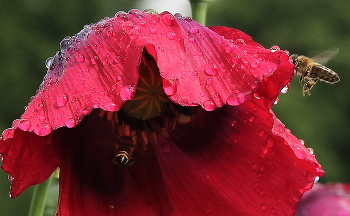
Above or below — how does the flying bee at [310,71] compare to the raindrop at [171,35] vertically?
below

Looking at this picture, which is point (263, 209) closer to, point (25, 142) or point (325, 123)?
point (25, 142)

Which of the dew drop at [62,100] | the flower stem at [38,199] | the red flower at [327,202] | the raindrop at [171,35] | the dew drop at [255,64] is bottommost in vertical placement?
the red flower at [327,202]

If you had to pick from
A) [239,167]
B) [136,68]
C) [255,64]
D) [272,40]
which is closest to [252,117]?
[239,167]

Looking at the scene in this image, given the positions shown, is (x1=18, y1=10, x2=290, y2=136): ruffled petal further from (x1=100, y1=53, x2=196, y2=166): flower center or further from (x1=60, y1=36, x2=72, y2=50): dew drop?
(x1=100, y1=53, x2=196, y2=166): flower center

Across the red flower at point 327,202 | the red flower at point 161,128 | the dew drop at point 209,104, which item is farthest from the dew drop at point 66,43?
the red flower at point 327,202

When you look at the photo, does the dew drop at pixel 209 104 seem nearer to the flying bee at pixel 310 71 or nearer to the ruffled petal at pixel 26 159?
the ruffled petal at pixel 26 159

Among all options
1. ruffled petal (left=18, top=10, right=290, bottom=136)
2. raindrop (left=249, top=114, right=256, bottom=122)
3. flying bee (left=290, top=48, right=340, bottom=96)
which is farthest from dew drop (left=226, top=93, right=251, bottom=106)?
flying bee (left=290, top=48, right=340, bottom=96)

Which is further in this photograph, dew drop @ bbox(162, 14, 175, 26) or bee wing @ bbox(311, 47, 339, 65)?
bee wing @ bbox(311, 47, 339, 65)
